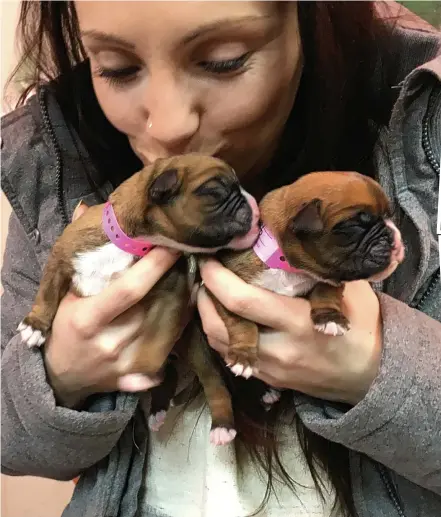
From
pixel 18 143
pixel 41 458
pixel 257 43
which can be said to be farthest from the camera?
pixel 18 143

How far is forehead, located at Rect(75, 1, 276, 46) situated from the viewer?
31.0 inches

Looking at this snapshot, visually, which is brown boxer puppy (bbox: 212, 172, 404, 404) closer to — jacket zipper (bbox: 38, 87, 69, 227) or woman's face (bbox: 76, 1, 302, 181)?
woman's face (bbox: 76, 1, 302, 181)

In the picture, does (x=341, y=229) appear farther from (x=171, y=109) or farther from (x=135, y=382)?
(x=135, y=382)

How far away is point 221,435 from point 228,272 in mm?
232

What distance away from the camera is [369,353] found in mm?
885

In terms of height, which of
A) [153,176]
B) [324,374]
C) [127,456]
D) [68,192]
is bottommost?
[127,456]

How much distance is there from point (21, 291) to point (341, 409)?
54cm

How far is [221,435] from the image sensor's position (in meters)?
0.94

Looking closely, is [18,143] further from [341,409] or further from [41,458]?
[341,409]

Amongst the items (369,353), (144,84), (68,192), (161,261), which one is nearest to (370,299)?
(369,353)

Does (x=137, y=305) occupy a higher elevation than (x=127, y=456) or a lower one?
higher

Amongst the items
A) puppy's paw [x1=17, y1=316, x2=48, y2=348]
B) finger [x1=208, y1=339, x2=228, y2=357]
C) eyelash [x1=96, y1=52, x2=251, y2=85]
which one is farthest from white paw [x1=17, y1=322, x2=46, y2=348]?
eyelash [x1=96, y1=52, x2=251, y2=85]

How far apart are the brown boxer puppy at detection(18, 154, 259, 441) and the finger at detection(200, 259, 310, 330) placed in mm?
44

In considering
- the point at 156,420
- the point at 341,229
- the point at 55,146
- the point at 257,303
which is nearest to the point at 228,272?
the point at 257,303
